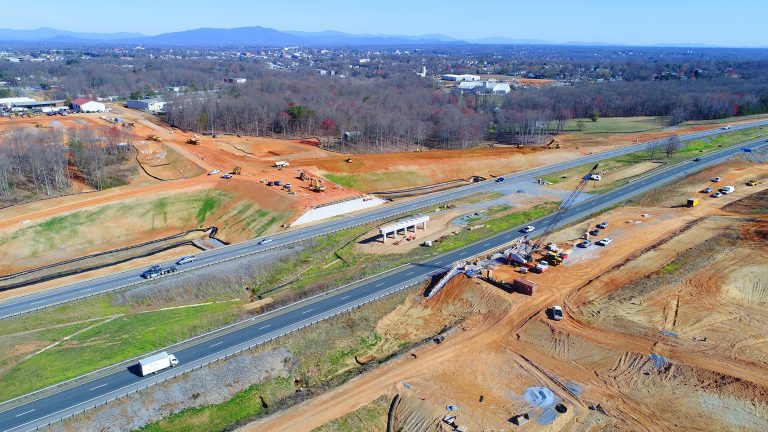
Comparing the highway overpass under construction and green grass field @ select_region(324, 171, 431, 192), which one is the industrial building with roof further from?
the highway overpass under construction

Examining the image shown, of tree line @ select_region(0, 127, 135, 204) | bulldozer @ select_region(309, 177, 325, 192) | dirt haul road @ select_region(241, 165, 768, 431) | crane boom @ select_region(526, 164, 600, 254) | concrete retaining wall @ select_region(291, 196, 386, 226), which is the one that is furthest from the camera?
tree line @ select_region(0, 127, 135, 204)

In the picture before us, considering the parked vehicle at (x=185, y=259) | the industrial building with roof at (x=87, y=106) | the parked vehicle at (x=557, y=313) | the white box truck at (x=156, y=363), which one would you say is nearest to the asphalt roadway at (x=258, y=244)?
the parked vehicle at (x=185, y=259)

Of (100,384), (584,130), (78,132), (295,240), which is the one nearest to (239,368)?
(100,384)

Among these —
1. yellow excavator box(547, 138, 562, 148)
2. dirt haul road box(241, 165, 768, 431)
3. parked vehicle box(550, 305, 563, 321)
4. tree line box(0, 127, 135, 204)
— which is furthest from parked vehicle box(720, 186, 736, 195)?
tree line box(0, 127, 135, 204)

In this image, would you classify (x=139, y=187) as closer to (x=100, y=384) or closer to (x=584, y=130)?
(x=100, y=384)

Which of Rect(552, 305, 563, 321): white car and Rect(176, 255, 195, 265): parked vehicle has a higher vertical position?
Rect(552, 305, 563, 321): white car

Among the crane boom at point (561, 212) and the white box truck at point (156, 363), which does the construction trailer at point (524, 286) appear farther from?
the white box truck at point (156, 363)
